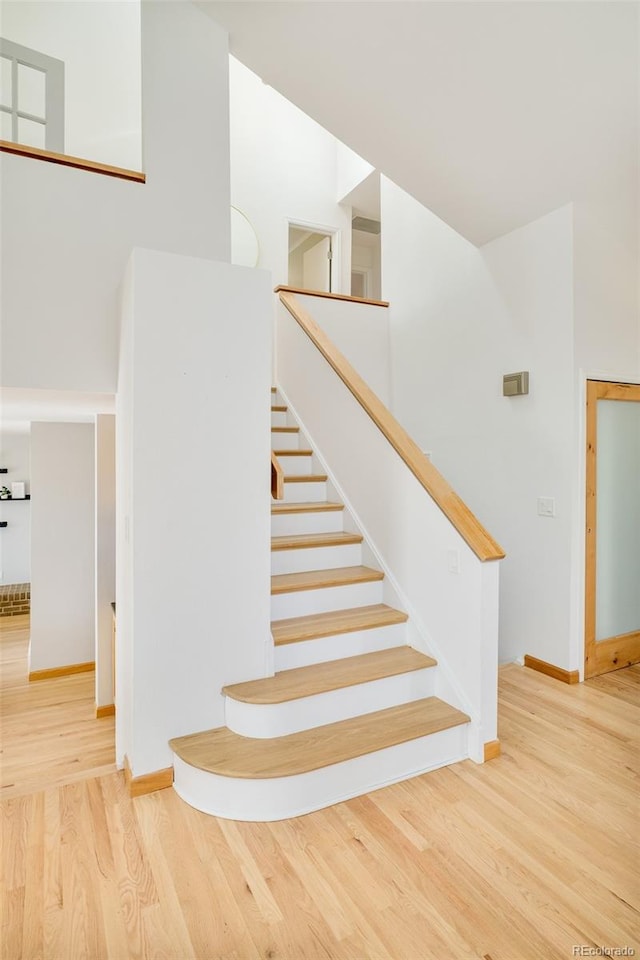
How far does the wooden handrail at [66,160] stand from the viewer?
→ 98.3 inches

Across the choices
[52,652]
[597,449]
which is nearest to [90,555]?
[52,652]

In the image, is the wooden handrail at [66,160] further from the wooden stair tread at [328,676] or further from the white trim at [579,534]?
the white trim at [579,534]

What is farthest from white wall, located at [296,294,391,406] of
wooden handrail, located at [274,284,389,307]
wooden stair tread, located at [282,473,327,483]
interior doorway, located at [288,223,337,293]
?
wooden stair tread, located at [282,473,327,483]

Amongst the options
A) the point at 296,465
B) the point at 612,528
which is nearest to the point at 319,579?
the point at 296,465

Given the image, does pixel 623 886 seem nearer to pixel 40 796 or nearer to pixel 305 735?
pixel 305 735

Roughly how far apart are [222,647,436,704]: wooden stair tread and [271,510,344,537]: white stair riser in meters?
1.01

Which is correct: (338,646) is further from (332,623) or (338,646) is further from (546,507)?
(546,507)

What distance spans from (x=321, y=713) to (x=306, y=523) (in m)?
1.38

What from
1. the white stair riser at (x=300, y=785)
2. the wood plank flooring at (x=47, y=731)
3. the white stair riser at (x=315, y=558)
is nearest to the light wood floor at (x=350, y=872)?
the white stair riser at (x=300, y=785)

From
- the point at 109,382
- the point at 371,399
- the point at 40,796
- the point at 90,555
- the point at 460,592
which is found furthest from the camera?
the point at 90,555

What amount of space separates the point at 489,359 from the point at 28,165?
2870 mm

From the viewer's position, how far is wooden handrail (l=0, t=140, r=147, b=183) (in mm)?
2498

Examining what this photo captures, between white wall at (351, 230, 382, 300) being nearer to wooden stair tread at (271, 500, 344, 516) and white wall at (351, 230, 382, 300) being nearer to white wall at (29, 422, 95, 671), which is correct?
white wall at (29, 422, 95, 671)

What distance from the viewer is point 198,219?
2.91m
